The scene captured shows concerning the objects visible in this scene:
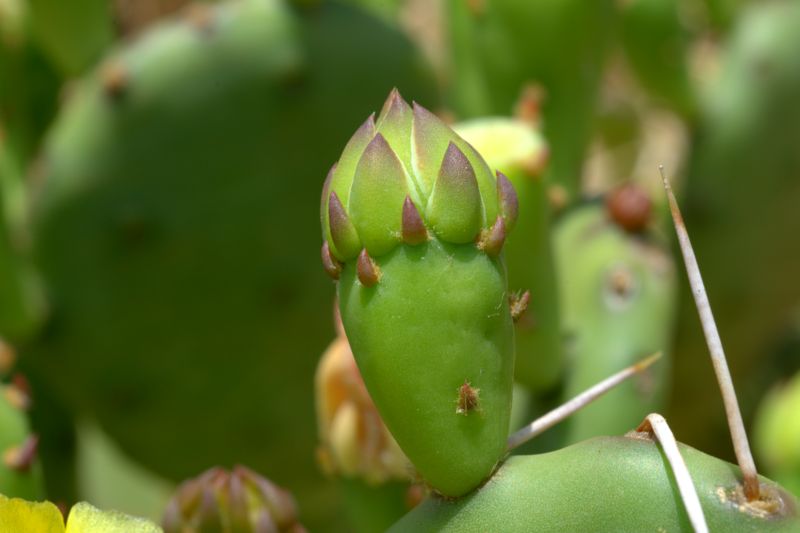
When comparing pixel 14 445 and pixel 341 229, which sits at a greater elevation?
pixel 341 229

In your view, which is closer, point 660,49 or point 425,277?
point 425,277

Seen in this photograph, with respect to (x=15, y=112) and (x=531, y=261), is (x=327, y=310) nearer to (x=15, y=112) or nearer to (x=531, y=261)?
(x=15, y=112)

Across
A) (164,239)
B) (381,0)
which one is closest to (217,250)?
(164,239)

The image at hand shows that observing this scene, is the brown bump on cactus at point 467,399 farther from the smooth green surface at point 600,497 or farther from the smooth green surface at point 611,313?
the smooth green surface at point 611,313

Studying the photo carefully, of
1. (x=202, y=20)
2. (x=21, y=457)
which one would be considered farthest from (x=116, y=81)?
(x=21, y=457)

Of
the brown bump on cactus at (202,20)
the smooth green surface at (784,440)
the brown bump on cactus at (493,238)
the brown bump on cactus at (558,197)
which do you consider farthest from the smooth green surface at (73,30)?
the brown bump on cactus at (493,238)

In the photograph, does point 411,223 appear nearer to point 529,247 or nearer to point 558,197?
point 529,247
